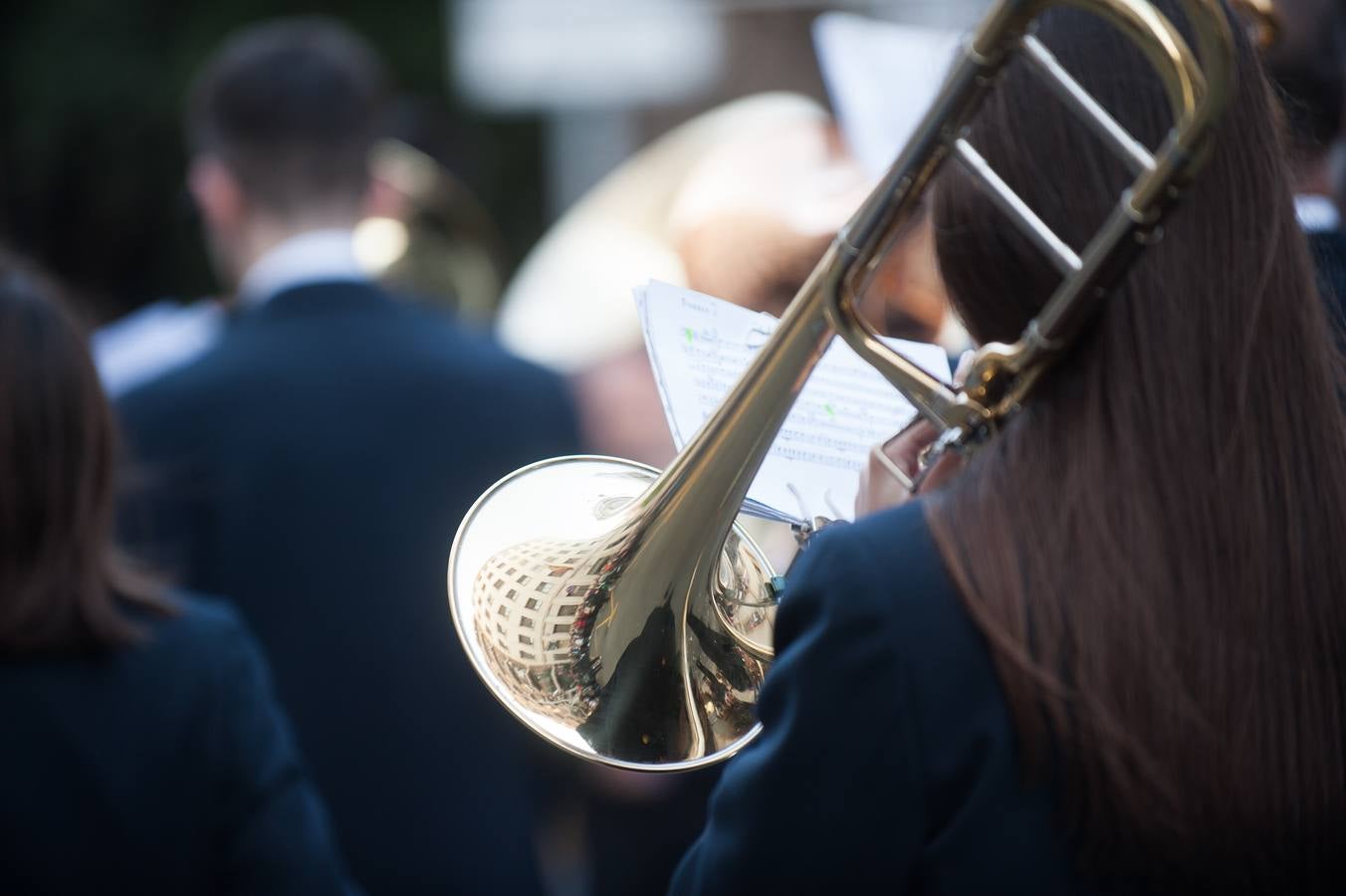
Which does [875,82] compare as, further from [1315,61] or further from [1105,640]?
[1105,640]

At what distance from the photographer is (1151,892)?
100 cm

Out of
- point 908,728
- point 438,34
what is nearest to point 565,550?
point 908,728

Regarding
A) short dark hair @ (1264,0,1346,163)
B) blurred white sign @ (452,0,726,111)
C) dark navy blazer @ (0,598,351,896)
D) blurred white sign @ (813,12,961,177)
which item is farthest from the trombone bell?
blurred white sign @ (452,0,726,111)

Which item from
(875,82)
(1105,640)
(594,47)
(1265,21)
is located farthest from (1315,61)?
(594,47)

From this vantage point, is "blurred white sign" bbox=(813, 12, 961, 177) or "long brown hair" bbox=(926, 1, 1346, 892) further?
"blurred white sign" bbox=(813, 12, 961, 177)

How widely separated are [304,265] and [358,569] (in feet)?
1.96

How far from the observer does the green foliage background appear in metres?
9.90

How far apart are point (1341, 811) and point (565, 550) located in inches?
24.3

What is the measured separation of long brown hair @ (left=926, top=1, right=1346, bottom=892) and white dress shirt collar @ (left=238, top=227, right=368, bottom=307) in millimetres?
1804

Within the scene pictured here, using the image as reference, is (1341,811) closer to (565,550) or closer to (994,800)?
(994,800)

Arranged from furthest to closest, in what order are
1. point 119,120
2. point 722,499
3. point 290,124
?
1. point 119,120
2. point 290,124
3. point 722,499

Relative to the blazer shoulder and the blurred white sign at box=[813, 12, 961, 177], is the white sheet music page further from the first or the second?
the blurred white sign at box=[813, 12, 961, 177]

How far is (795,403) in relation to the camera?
1.20m

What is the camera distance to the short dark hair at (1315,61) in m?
1.99
